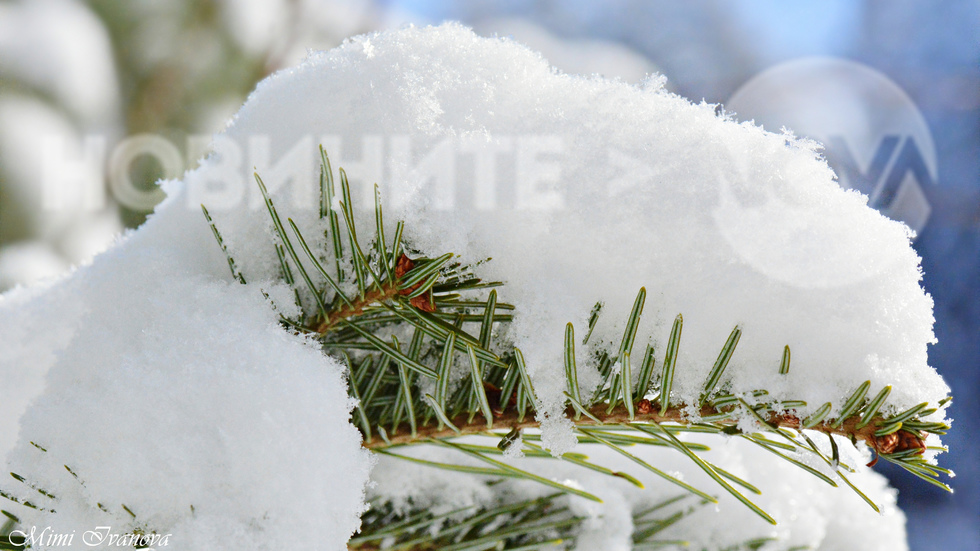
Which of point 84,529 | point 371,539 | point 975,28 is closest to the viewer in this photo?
point 84,529

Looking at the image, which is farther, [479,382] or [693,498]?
[693,498]

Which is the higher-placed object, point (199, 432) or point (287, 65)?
point (287, 65)

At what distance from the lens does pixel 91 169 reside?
1889mm

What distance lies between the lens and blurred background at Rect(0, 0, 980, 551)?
1.65m

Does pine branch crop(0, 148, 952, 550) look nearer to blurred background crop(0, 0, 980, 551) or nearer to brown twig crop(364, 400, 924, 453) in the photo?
brown twig crop(364, 400, 924, 453)

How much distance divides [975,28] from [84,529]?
3.59m

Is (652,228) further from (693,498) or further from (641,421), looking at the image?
(693,498)

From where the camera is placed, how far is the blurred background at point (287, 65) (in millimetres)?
1649

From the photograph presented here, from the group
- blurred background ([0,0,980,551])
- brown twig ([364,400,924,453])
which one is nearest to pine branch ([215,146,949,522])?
brown twig ([364,400,924,453])

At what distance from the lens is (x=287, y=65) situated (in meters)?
2.27

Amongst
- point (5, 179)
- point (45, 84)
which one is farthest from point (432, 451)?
point (45, 84)

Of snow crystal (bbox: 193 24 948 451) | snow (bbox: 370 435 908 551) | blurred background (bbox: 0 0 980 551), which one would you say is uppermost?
blurred background (bbox: 0 0 980 551)

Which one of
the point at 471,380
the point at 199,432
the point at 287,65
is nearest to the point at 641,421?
the point at 471,380

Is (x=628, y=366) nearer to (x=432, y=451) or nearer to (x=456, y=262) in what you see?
(x=456, y=262)
